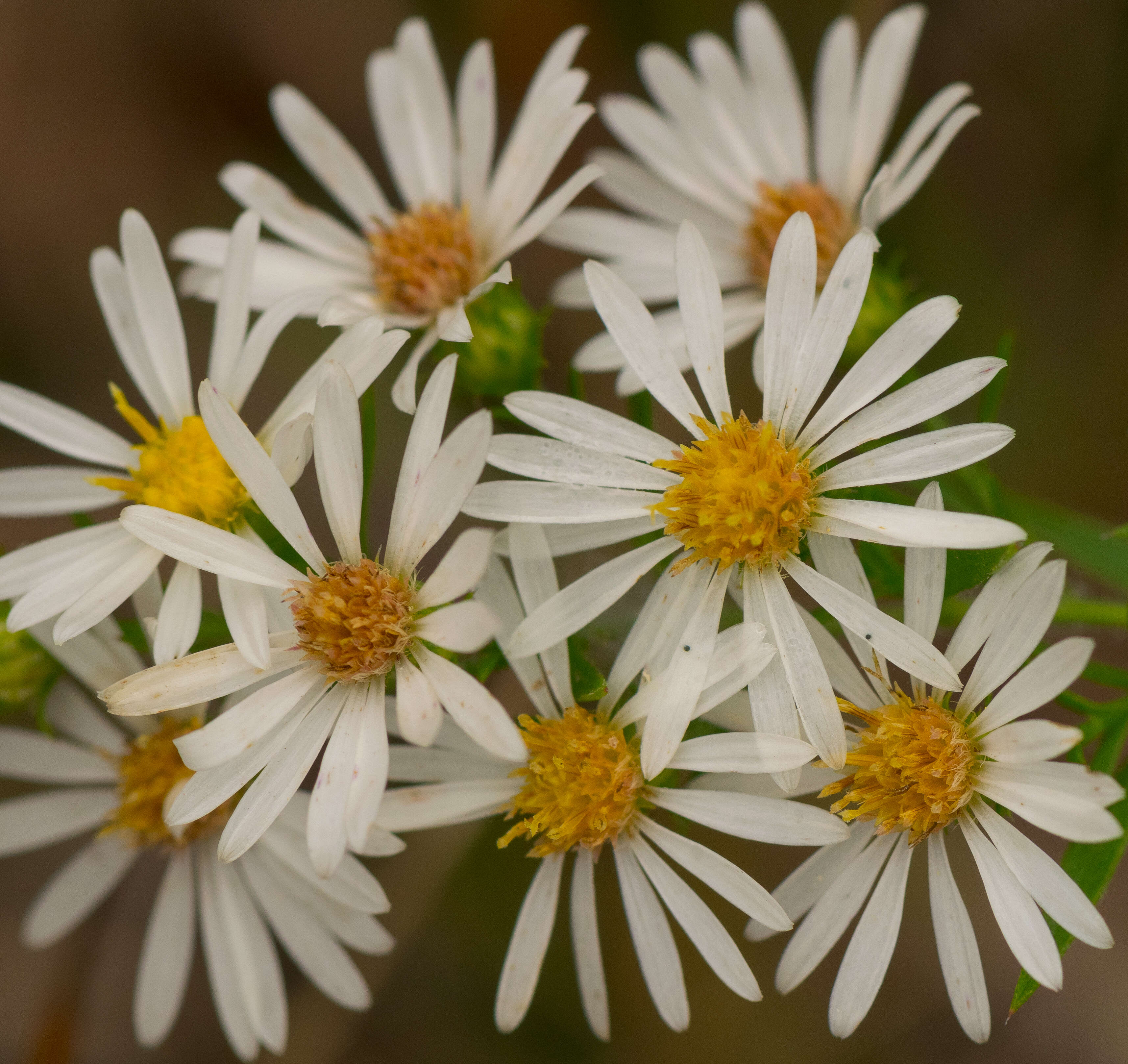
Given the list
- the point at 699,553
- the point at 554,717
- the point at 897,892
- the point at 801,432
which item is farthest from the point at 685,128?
the point at 897,892

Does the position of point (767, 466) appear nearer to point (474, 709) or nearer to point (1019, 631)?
point (1019, 631)

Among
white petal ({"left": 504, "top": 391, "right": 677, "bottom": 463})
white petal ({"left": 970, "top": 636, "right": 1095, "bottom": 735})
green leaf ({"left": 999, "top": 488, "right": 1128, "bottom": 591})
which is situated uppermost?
green leaf ({"left": 999, "top": 488, "right": 1128, "bottom": 591})

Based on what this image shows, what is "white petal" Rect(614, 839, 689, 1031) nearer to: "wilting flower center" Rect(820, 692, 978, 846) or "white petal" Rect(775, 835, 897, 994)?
"white petal" Rect(775, 835, 897, 994)

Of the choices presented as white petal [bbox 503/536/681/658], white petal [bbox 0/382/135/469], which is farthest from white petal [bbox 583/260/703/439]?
white petal [bbox 0/382/135/469]

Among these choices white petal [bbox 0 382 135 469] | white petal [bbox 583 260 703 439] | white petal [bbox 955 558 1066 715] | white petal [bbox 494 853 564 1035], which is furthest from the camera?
white petal [bbox 0 382 135 469]

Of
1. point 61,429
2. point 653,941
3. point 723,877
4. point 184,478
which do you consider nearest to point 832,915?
point 723,877

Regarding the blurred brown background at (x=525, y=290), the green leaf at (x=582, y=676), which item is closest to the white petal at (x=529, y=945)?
the green leaf at (x=582, y=676)

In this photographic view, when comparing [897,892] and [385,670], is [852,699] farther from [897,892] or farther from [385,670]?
[385,670]
